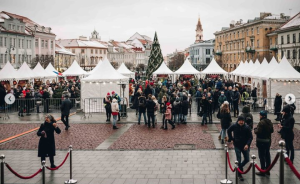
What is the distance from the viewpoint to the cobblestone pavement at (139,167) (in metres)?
8.01

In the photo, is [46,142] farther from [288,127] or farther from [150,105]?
[150,105]

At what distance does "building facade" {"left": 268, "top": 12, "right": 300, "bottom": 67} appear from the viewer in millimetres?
51475

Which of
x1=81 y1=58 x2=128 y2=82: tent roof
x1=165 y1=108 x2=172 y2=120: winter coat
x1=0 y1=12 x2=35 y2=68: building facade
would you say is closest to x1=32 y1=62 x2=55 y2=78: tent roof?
x1=81 y1=58 x2=128 y2=82: tent roof

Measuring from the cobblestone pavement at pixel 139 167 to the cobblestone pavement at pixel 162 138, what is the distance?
89cm

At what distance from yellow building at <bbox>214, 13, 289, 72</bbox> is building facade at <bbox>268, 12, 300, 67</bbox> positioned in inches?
133

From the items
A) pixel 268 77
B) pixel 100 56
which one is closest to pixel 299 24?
pixel 268 77

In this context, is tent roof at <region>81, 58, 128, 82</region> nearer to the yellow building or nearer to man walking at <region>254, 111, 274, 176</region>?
man walking at <region>254, 111, 274, 176</region>

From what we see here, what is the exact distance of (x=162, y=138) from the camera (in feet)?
42.7

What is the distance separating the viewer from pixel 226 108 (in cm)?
1147

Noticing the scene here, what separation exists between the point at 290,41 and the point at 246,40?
18.6m

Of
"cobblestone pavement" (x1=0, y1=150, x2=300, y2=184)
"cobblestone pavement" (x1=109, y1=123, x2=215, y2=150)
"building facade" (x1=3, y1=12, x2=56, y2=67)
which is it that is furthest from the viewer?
"building facade" (x1=3, y1=12, x2=56, y2=67)

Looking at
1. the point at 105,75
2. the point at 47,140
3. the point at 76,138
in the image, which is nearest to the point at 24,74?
the point at 105,75

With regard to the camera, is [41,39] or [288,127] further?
[41,39]

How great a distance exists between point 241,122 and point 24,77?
2637 cm
